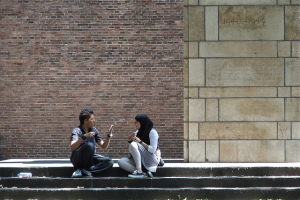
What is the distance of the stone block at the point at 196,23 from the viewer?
31.6 ft

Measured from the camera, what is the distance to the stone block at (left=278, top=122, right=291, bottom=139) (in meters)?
9.67

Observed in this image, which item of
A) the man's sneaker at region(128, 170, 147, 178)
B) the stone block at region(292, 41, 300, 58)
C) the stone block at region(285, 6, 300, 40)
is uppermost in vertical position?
the stone block at region(285, 6, 300, 40)

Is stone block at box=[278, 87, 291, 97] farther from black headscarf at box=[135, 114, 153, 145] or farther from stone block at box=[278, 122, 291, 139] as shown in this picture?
Result: black headscarf at box=[135, 114, 153, 145]

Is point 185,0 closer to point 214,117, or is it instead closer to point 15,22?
point 214,117

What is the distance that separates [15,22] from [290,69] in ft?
21.6

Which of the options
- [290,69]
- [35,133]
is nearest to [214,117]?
[290,69]

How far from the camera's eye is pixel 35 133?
12.4m

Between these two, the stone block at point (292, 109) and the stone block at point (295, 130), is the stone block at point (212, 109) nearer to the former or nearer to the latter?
the stone block at point (292, 109)

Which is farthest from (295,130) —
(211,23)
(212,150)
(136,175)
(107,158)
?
(107,158)

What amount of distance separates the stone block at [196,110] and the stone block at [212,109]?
0.25 ft

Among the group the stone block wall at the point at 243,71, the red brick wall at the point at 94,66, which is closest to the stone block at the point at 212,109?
the stone block wall at the point at 243,71

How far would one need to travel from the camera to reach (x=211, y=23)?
9633 millimetres

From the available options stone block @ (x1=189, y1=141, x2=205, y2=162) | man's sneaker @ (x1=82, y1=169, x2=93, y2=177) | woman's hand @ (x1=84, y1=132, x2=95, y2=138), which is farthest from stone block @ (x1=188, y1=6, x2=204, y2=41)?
man's sneaker @ (x1=82, y1=169, x2=93, y2=177)

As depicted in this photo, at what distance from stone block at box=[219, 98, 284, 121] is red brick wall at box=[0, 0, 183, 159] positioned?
267 centimetres
